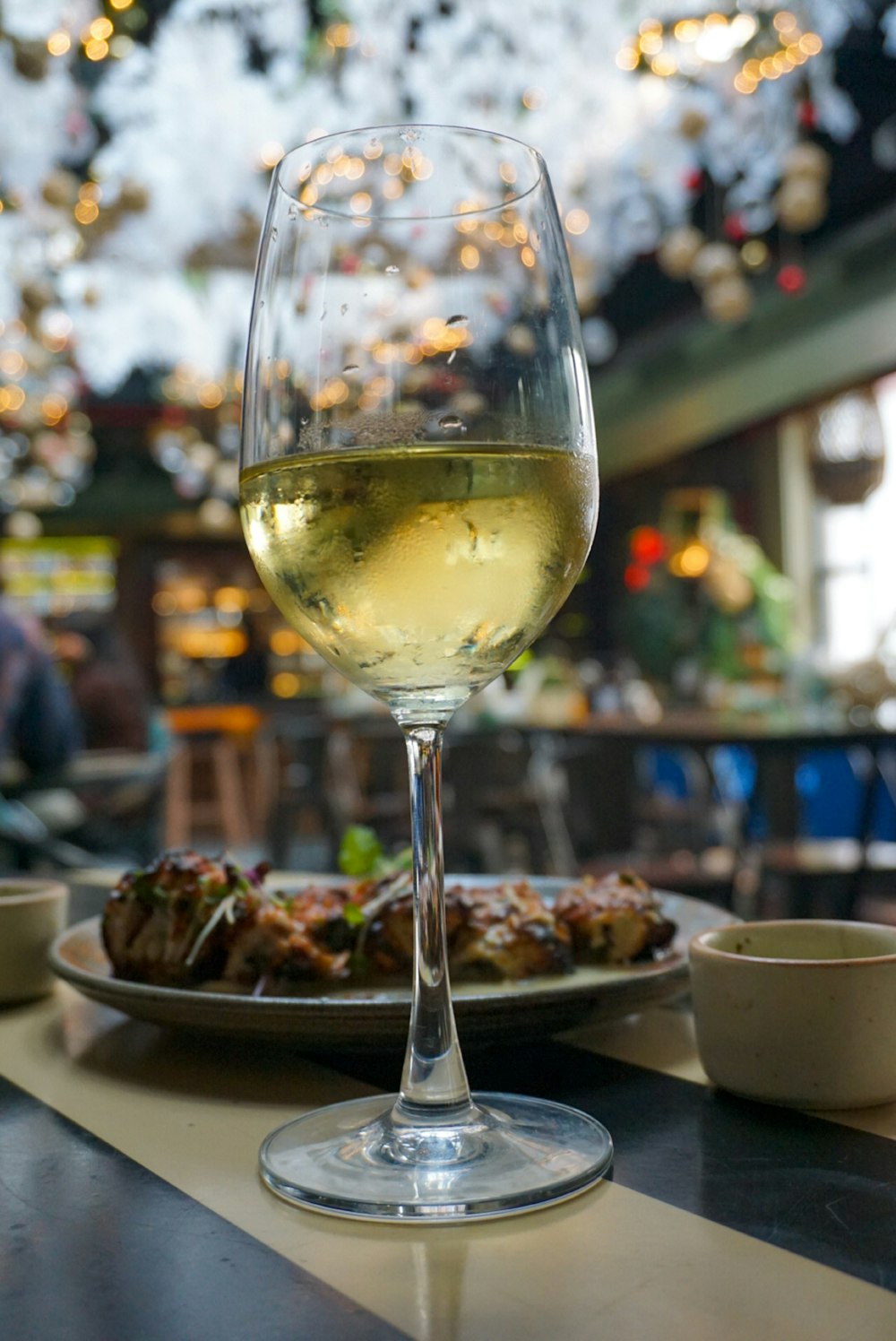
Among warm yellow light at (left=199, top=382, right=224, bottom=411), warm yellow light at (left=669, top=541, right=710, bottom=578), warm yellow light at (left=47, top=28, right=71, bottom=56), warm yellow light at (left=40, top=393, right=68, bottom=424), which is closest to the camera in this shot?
warm yellow light at (left=47, top=28, right=71, bottom=56)

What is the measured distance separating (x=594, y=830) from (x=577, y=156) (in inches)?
97.6

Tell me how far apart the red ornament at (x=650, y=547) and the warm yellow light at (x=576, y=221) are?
19.3 feet

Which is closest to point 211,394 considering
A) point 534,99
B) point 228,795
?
point 228,795

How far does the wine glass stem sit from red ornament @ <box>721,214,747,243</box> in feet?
18.0

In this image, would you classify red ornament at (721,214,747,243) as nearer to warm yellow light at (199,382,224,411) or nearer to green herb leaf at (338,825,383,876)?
warm yellow light at (199,382,224,411)

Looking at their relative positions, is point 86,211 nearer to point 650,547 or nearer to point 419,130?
point 419,130

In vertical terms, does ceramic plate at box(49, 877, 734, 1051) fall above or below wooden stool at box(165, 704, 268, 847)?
above

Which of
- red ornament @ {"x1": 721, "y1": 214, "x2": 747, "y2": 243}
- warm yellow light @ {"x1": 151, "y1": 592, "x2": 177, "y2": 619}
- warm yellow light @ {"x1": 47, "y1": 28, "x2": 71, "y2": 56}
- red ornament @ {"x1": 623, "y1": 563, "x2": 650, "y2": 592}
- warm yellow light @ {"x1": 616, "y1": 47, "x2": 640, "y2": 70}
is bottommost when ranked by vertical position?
red ornament @ {"x1": 623, "y1": 563, "x2": 650, "y2": 592}

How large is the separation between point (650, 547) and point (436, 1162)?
11006mm

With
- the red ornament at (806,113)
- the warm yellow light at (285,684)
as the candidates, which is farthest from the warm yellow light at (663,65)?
the warm yellow light at (285,684)

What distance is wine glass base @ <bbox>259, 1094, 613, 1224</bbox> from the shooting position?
515 mm

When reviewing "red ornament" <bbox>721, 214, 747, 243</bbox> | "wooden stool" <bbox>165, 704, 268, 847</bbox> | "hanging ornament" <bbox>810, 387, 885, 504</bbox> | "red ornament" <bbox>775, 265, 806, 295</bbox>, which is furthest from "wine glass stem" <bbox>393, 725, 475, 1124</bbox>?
"hanging ornament" <bbox>810, 387, 885, 504</bbox>

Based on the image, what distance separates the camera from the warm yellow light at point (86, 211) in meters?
4.77

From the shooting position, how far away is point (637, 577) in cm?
1146
